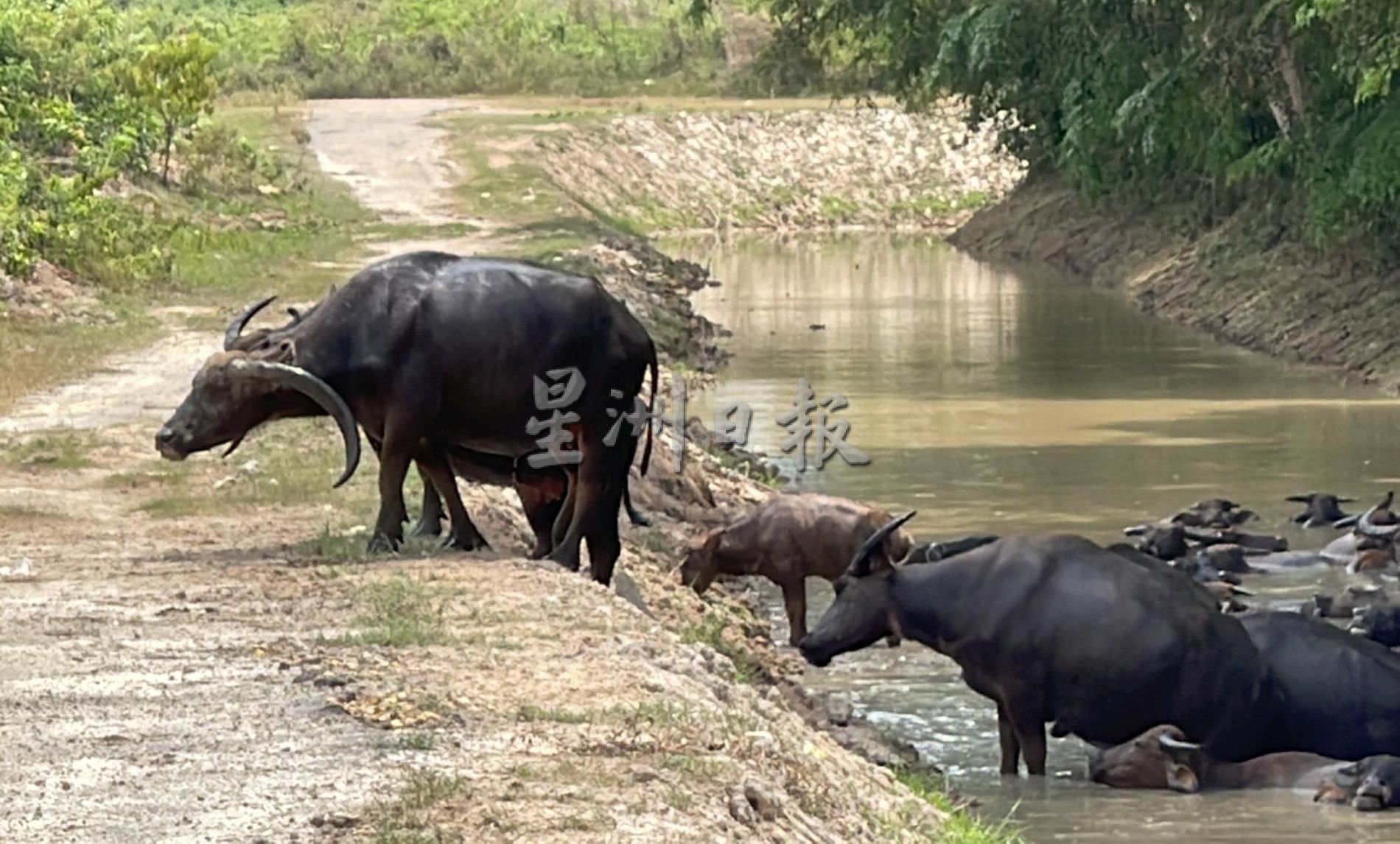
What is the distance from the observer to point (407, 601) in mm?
11180

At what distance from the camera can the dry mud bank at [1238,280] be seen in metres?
30.1

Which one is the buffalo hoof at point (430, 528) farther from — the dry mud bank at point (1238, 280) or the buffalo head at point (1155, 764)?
the dry mud bank at point (1238, 280)

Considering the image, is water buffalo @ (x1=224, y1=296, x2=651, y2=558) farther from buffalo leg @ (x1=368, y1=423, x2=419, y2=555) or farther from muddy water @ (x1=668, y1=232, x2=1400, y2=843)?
muddy water @ (x1=668, y1=232, x2=1400, y2=843)

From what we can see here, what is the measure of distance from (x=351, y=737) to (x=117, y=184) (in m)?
28.9

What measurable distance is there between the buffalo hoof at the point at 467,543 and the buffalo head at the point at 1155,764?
123 inches

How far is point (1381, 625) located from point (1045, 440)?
390 inches

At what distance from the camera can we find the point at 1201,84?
3058 cm

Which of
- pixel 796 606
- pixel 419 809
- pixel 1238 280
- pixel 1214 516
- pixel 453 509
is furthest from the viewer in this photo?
pixel 1238 280

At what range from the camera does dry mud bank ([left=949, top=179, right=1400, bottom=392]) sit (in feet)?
98.6

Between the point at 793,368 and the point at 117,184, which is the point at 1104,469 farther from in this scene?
the point at 117,184

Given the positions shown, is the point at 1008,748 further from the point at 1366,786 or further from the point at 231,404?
the point at 231,404

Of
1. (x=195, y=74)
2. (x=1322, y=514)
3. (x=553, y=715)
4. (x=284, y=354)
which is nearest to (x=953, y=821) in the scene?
(x=553, y=715)

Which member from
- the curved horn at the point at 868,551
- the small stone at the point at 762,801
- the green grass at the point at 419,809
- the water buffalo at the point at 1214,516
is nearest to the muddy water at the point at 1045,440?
the water buffalo at the point at 1214,516

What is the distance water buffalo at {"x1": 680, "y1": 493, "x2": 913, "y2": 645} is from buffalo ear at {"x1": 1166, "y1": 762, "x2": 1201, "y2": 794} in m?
4.06
